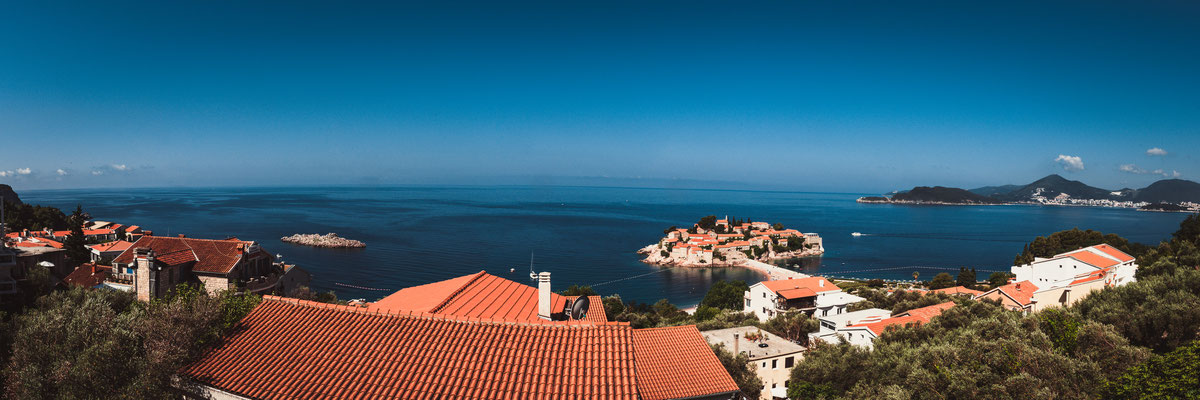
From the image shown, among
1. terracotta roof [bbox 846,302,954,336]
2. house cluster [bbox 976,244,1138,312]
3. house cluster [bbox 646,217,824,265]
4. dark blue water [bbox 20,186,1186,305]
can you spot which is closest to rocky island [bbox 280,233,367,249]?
dark blue water [bbox 20,186,1186,305]

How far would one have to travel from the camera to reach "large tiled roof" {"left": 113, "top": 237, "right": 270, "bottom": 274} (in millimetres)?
16014

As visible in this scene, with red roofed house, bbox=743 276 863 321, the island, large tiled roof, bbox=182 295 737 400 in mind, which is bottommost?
the island

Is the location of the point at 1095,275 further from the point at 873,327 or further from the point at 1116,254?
the point at 873,327

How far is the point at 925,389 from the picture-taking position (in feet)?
35.3

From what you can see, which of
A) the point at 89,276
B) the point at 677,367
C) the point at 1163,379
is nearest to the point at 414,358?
the point at 677,367

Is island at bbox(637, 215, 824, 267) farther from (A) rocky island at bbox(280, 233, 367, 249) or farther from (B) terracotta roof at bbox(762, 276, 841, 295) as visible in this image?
(A) rocky island at bbox(280, 233, 367, 249)

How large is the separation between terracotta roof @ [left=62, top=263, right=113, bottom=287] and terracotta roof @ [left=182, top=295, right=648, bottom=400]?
16.8 metres

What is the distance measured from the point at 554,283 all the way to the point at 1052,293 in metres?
39.4

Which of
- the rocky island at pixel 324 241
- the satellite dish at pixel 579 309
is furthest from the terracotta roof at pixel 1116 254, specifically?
the rocky island at pixel 324 241

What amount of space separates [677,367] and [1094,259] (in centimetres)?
3007

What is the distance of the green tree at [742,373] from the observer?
14141mm

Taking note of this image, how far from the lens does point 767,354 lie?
18.3m

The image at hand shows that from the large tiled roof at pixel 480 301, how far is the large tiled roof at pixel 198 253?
6.99 meters

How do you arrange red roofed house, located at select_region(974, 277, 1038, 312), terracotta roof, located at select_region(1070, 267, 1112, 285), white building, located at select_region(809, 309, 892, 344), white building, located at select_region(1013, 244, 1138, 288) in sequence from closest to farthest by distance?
white building, located at select_region(809, 309, 892, 344)
red roofed house, located at select_region(974, 277, 1038, 312)
terracotta roof, located at select_region(1070, 267, 1112, 285)
white building, located at select_region(1013, 244, 1138, 288)
